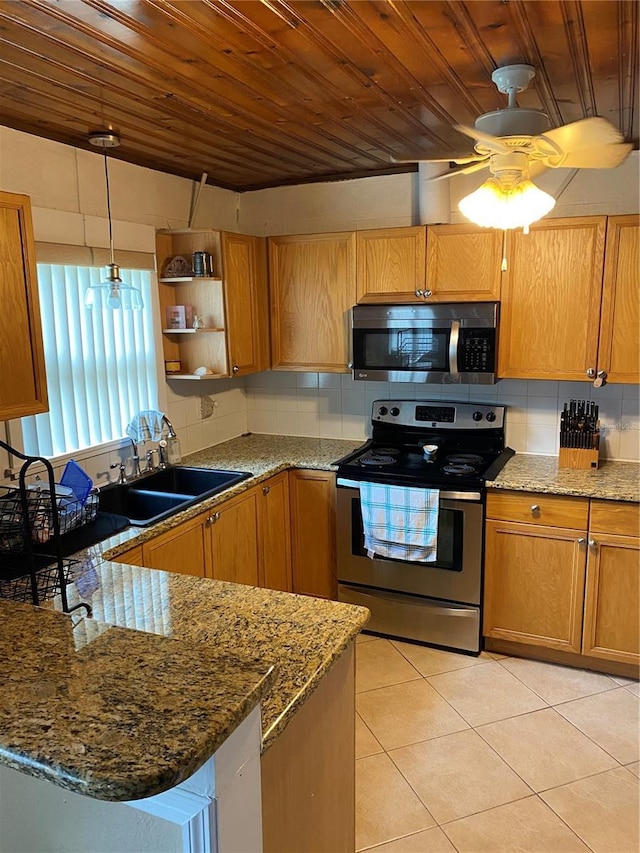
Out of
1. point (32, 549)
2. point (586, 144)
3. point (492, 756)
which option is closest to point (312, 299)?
point (586, 144)

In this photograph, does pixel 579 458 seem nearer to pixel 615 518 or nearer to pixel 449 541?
pixel 615 518

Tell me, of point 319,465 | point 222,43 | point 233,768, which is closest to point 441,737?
point 319,465

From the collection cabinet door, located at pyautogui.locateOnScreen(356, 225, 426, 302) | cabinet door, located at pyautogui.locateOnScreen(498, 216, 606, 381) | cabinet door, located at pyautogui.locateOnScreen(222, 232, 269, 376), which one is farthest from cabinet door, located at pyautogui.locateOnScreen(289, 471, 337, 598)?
cabinet door, located at pyautogui.locateOnScreen(498, 216, 606, 381)

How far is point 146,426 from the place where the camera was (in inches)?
126

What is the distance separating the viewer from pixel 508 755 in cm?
248

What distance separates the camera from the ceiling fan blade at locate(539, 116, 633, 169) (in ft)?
5.50

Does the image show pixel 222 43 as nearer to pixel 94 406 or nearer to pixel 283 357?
pixel 94 406

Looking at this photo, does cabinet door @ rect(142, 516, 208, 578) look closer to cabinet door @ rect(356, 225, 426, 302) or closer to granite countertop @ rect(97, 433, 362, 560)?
granite countertop @ rect(97, 433, 362, 560)

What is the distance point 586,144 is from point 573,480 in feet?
5.38

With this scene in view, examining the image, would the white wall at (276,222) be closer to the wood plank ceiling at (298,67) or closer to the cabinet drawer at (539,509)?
the wood plank ceiling at (298,67)

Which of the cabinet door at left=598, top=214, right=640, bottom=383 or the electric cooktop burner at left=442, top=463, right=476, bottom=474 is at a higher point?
the cabinet door at left=598, top=214, right=640, bottom=383

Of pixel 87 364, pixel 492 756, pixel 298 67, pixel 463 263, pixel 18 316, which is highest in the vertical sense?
pixel 298 67

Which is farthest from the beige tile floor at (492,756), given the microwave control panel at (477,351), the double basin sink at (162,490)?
the microwave control panel at (477,351)

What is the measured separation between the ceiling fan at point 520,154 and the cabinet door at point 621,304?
1009mm
